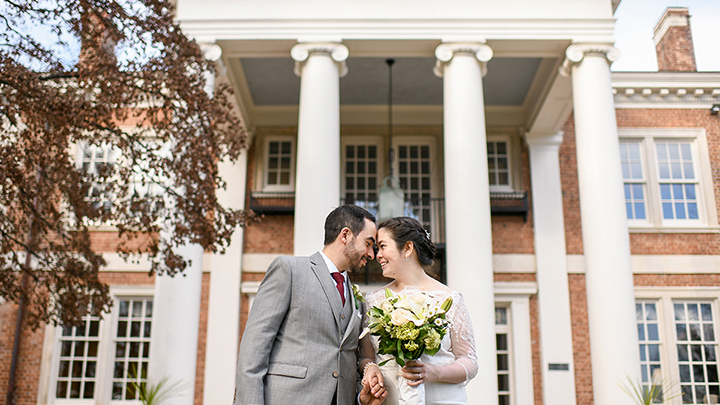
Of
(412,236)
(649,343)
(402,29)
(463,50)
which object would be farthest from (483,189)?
(649,343)

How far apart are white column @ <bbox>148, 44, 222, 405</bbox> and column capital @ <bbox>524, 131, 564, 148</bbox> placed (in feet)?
26.6

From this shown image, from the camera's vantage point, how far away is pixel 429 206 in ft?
46.4

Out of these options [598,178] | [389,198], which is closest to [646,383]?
[598,178]

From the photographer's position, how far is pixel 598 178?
31.4 feet

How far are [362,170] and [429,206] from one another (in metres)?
1.87

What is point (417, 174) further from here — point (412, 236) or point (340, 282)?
point (340, 282)

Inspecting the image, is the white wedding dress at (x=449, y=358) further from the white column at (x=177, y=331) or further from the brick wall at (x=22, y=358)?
the brick wall at (x=22, y=358)

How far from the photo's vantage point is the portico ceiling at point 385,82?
12508mm

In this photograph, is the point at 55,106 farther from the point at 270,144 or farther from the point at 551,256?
the point at 551,256

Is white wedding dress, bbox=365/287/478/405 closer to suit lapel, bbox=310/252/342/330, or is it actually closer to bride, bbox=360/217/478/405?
bride, bbox=360/217/478/405

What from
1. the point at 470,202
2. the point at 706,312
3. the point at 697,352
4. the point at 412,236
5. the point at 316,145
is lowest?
the point at 697,352

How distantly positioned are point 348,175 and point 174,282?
6.18m

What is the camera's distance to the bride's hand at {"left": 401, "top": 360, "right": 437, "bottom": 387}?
3375 millimetres

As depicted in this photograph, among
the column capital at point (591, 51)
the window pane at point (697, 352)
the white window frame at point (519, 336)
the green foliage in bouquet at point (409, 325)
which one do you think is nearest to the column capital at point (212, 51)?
the column capital at point (591, 51)
